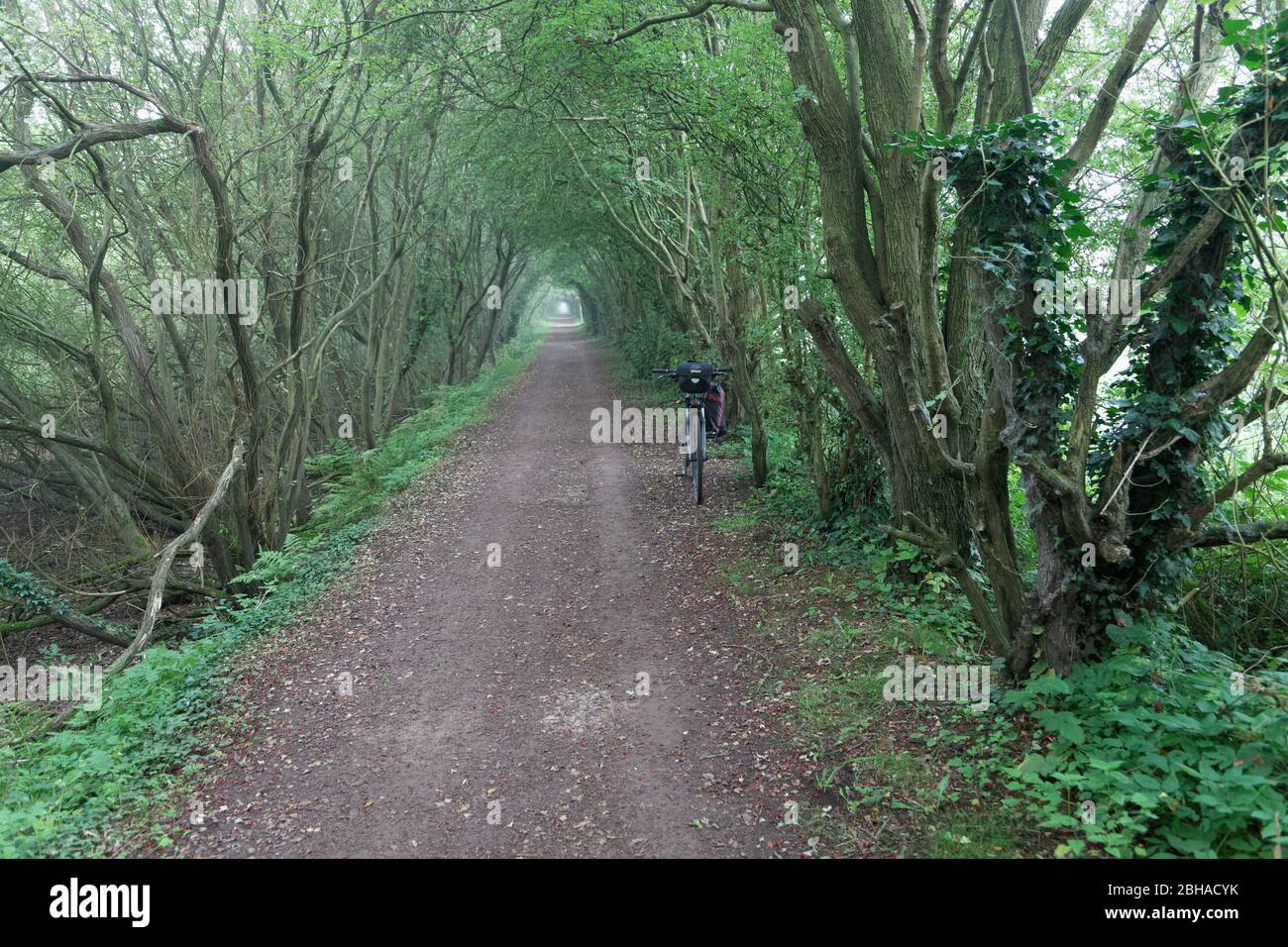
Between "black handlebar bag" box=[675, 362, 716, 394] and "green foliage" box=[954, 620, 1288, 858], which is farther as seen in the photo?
"black handlebar bag" box=[675, 362, 716, 394]

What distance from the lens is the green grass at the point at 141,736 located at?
411cm

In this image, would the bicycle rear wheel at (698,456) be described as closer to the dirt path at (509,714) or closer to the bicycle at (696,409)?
the bicycle at (696,409)

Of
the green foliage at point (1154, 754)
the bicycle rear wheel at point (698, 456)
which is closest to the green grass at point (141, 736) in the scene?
the bicycle rear wheel at point (698, 456)

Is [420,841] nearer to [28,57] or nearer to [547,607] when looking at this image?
[547,607]

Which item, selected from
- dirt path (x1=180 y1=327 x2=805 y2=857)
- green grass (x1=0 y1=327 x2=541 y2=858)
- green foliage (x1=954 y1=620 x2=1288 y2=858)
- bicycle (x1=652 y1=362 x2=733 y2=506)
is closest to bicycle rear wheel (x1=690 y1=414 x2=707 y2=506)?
bicycle (x1=652 y1=362 x2=733 y2=506)

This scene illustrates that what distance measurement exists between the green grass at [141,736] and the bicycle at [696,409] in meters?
4.41

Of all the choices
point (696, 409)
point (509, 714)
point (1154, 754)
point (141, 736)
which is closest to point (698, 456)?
point (696, 409)

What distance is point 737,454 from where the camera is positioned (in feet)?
40.8

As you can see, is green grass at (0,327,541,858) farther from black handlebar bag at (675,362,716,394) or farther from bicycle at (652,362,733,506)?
black handlebar bag at (675,362,716,394)

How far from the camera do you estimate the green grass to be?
4.11 m

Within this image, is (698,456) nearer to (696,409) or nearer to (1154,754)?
(696,409)

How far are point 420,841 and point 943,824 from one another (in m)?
2.66

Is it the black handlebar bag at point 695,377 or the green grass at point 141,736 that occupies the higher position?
the black handlebar bag at point 695,377
